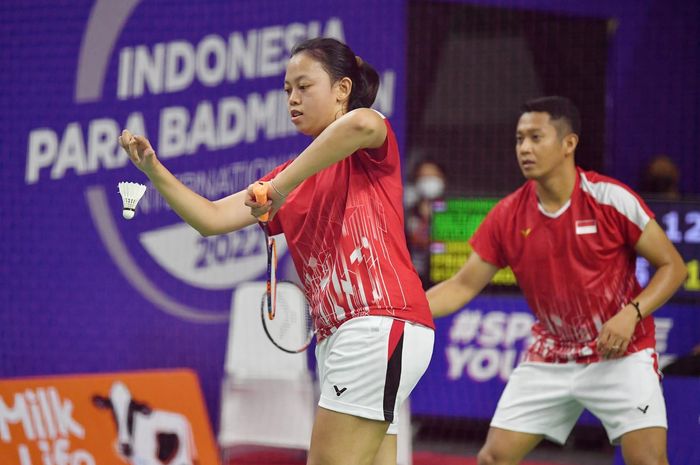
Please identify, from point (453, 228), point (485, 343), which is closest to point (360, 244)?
point (453, 228)

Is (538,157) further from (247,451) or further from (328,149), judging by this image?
(247,451)

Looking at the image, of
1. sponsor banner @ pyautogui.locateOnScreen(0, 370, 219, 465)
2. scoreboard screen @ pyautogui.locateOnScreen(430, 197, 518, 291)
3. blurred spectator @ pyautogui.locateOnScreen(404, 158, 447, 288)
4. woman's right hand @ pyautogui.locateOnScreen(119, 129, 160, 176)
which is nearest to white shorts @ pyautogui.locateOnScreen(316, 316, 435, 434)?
woman's right hand @ pyautogui.locateOnScreen(119, 129, 160, 176)

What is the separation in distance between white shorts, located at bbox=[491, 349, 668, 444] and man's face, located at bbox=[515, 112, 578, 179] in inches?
29.1

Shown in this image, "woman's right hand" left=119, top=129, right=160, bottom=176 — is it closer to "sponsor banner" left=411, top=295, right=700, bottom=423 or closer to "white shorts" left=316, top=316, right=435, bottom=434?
"white shorts" left=316, top=316, right=435, bottom=434

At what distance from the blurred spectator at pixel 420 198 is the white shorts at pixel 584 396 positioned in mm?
3050

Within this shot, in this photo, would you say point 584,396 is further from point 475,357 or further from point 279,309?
point 475,357

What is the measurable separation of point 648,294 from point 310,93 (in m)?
1.58

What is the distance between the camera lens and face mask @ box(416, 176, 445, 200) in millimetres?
7617

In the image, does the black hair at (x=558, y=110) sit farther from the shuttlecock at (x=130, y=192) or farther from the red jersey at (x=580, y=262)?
the shuttlecock at (x=130, y=192)

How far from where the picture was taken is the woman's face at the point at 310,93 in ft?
9.53

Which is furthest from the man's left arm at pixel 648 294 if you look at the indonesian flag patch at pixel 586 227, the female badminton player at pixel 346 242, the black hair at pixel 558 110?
the female badminton player at pixel 346 242

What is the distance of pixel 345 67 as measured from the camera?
9.71 feet

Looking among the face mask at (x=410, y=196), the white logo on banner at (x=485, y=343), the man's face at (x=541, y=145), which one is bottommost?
the white logo on banner at (x=485, y=343)

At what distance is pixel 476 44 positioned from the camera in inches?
325
